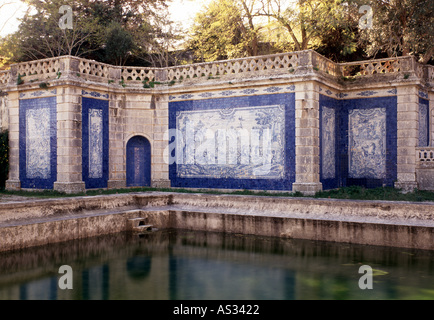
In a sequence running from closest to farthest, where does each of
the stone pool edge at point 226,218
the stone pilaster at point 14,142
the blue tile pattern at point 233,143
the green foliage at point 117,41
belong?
1. the stone pool edge at point 226,218
2. the blue tile pattern at point 233,143
3. the stone pilaster at point 14,142
4. the green foliage at point 117,41

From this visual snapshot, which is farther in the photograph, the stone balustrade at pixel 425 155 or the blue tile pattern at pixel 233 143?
the blue tile pattern at pixel 233 143

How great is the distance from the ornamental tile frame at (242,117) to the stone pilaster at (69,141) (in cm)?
3

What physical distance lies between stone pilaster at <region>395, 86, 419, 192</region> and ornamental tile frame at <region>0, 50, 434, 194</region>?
34 mm

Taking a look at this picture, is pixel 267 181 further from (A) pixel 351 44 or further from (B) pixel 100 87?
(A) pixel 351 44

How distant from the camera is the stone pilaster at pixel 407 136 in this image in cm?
1566

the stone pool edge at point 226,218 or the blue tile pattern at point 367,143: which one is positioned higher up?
the blue tile pattern at point 367,143

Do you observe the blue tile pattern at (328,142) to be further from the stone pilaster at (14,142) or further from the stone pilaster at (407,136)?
the stone pilaster at (14,142)

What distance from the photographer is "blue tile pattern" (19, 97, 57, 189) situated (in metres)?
16.1

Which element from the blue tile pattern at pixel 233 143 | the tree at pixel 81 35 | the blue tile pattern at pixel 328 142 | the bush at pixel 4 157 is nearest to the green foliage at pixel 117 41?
the tree at pixel 81 35

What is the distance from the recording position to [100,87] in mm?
16609

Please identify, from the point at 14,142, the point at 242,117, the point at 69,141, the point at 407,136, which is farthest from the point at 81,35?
the point at 407,136

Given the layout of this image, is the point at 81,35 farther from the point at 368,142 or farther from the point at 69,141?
the point at 368,142

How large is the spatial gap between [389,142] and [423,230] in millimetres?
7051
